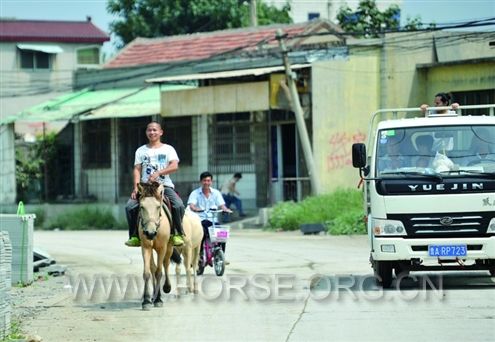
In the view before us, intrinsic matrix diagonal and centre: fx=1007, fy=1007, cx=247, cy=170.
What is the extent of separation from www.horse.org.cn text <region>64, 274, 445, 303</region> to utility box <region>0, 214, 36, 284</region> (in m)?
0.76

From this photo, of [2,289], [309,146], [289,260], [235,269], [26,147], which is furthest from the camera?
[26,147]

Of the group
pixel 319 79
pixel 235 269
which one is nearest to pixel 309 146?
pixel 319 79

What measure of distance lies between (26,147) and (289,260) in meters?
26.2

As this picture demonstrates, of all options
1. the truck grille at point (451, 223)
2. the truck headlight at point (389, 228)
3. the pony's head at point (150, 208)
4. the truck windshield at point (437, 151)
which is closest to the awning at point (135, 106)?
the truck windshield at point (437, 151)

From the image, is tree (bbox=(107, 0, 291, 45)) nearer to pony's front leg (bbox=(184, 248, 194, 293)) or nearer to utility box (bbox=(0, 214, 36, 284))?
utility box (bbox=(0, 214, 36, 284))

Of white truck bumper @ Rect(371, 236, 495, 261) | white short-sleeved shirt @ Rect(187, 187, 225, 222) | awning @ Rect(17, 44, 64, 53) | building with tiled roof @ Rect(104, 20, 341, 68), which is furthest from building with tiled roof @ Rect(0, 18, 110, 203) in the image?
white truck bumper @ Rect(371, 236, 495, 261)

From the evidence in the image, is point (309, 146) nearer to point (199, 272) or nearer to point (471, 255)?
point (199, 272)

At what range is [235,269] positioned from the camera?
18.4 meters

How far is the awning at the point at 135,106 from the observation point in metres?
33.7

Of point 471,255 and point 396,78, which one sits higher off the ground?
point 396,78

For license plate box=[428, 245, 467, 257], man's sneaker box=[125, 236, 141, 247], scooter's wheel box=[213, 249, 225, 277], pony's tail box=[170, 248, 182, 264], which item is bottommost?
scooter's wheel box=[213, 249, 225, 277]

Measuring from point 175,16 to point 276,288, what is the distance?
37104mm

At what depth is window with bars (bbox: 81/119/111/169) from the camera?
38.1 metres

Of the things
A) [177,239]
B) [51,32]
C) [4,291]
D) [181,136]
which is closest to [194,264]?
[177,239]
